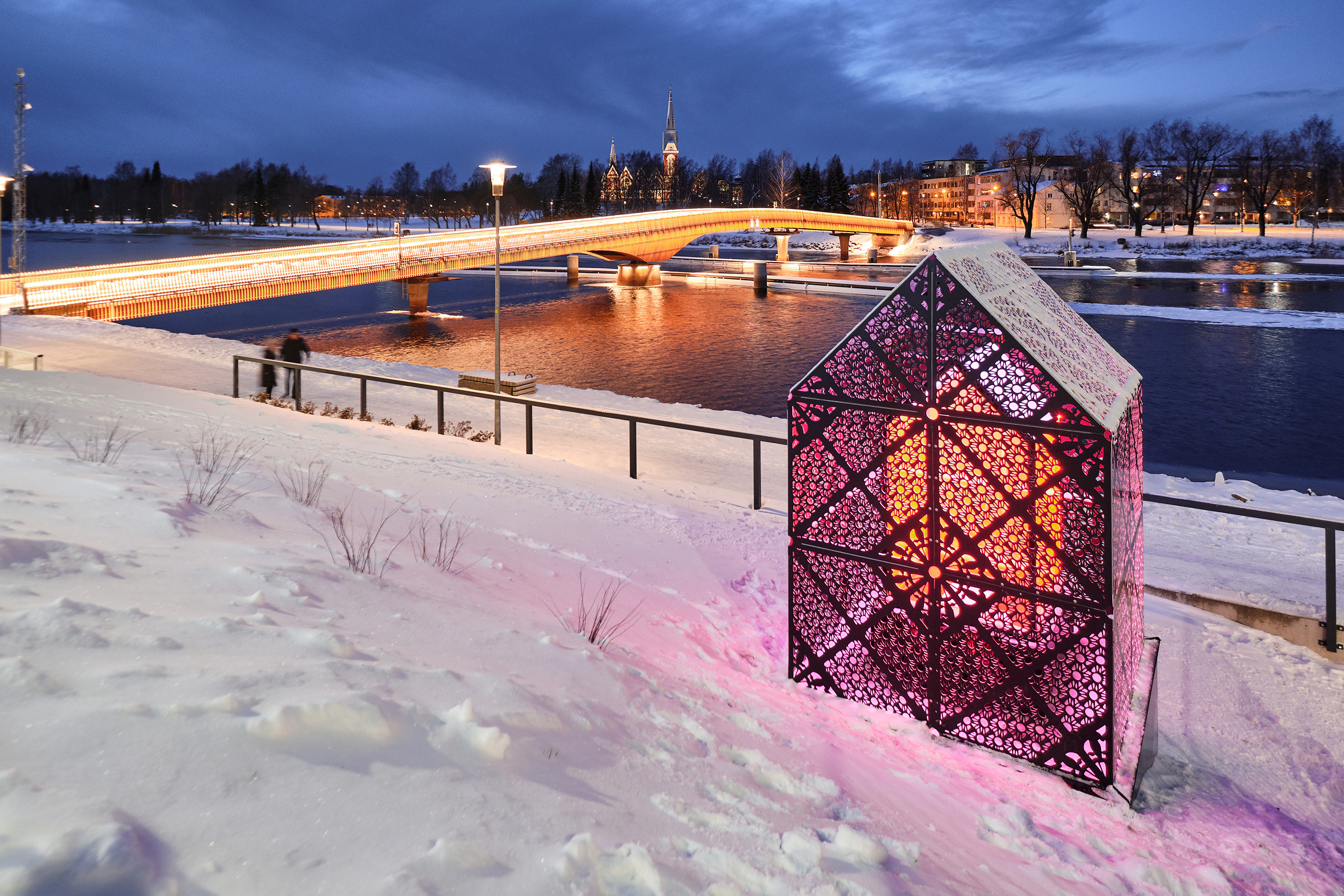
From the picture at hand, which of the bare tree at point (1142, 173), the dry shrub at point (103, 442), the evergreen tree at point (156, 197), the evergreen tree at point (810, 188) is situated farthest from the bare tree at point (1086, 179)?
the evergreen tree at point (156, 197)

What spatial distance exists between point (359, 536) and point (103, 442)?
350 cm

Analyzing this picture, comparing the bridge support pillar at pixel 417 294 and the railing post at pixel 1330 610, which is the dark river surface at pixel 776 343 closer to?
the bridge support pillar at pixel 417 294

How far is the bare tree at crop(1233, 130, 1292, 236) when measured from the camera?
330ft

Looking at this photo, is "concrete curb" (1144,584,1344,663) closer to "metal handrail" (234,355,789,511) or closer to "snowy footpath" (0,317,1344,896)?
"snowy footpath" (0,317,1344,896)

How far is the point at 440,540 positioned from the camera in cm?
598

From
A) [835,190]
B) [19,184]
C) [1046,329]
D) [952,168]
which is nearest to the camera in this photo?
[1046,329]

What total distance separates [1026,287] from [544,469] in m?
5.93

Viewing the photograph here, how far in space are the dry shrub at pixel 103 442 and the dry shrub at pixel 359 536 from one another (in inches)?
70.3

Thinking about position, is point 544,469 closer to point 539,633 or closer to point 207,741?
point 539,633

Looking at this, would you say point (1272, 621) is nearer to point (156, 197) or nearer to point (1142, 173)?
point (1142, 173)

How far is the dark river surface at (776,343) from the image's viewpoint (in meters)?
21.3

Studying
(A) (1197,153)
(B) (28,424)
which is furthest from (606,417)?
(A) (1197,153)

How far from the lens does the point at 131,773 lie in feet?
8.25

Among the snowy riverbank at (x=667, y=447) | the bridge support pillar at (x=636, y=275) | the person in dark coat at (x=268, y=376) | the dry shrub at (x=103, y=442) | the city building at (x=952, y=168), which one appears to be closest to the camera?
the dry shrub at (x=103, y=442)
